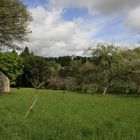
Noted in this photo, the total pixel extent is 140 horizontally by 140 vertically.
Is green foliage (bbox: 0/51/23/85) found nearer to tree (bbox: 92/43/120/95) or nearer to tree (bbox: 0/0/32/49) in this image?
tree (bbox: 92/43/120/95)

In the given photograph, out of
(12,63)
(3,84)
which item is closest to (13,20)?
(3,84)

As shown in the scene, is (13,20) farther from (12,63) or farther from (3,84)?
(12,63)

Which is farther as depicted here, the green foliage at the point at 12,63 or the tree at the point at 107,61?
the green foliage at the point at 12,63

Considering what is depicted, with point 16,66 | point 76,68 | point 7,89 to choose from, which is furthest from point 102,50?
point 16,66

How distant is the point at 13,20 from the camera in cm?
4494

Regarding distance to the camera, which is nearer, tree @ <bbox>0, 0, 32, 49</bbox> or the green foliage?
tree @ <bbox>0, 0, 32, 49</bbox>

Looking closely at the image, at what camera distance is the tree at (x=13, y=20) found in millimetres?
A: 43875

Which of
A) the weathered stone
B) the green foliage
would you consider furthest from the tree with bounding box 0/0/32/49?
the green foliage

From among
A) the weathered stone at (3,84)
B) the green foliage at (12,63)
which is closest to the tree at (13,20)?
the weathered stone at (3,84)

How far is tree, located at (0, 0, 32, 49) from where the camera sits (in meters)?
43.9

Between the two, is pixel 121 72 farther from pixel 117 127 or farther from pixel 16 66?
pixel 117 127

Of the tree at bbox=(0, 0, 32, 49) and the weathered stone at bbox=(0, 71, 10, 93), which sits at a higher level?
the tree at bbox=(0, 0, 32, 49)

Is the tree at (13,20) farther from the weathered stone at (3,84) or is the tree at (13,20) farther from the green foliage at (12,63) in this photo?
the green foliage at (12,63)

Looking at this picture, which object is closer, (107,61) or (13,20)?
(13,20)
